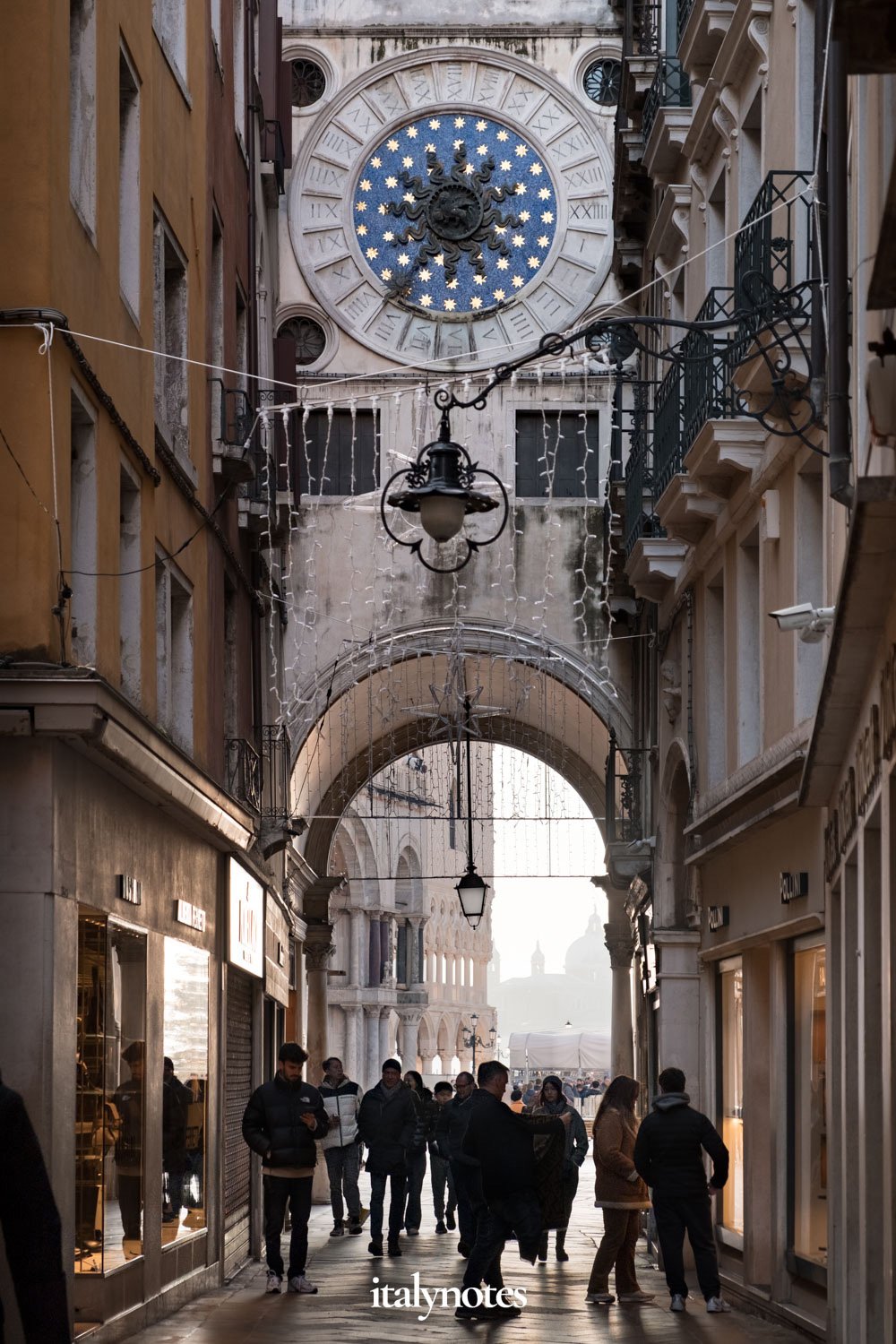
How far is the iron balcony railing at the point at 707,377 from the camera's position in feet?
54.2

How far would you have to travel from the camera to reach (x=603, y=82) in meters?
28.7

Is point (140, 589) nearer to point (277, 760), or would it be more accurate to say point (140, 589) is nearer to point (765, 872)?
point (765, 872)

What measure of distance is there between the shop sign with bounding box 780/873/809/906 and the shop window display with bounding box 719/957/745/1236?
2.40 m

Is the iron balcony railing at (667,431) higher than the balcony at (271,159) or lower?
lower

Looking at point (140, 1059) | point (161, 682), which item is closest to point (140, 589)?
point (161, 682)

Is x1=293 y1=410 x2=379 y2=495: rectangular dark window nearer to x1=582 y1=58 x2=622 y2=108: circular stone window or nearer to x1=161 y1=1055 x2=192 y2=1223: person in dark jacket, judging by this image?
x1=582 y1=58 x2=622 y2=108: circular stone window

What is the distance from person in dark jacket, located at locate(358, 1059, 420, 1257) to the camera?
20.5 meters

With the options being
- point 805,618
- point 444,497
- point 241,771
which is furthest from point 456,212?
point 444,497

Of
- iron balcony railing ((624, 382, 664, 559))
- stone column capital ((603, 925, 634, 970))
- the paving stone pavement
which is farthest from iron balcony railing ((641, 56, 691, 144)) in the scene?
stone column capital ((603, 925, 634, 970))

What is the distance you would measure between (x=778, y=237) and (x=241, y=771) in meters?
7.93

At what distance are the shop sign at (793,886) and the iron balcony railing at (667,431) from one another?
463 centimetres

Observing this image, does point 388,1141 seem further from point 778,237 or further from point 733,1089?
point 778,237

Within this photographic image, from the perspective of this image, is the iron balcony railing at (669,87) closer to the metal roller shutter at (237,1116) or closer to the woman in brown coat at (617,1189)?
the metal roller shutter at (237,1116)

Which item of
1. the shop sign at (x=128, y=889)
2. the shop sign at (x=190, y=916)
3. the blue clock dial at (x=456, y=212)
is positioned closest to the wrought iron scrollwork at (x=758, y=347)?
the shop sign at (x=128, y=889)
